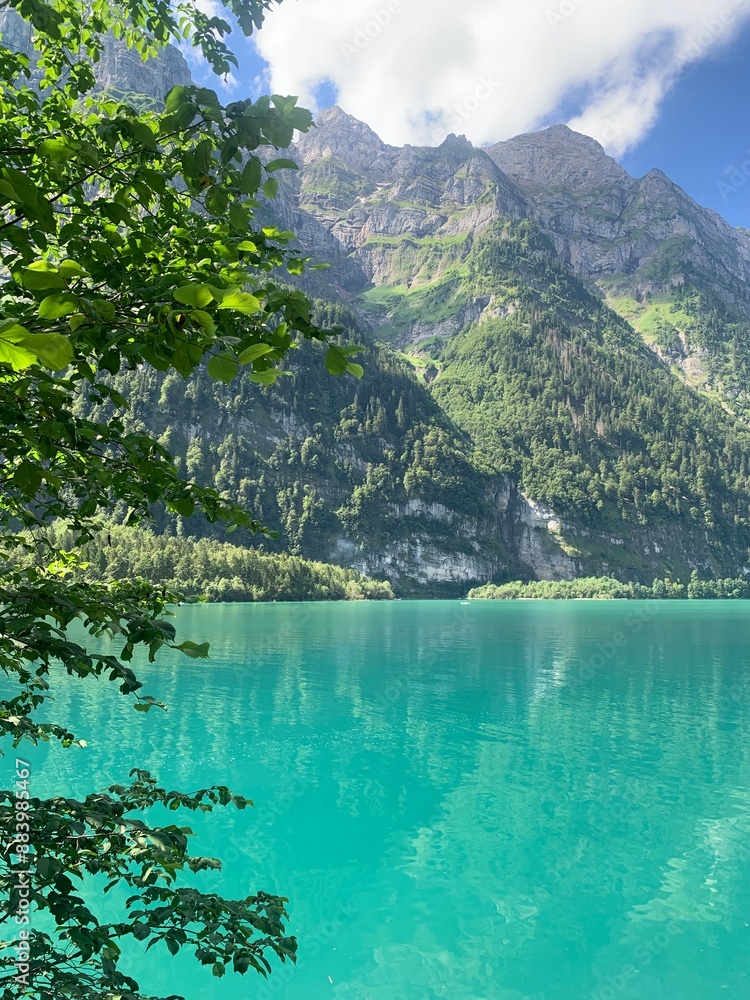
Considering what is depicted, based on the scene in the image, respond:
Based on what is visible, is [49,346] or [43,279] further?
[43,279]

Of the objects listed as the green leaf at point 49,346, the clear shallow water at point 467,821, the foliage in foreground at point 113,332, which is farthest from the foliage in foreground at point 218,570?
the green leaf at point 49,346

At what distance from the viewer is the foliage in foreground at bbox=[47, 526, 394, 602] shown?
119938mm

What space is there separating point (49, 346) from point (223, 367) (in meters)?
0.52

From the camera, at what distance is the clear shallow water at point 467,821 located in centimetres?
1260

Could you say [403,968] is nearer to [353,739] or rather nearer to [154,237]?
[154,237]

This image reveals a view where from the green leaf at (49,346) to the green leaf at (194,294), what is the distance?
354mm

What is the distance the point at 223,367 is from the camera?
1773 mm

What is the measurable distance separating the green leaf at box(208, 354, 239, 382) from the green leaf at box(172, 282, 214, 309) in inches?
6.9

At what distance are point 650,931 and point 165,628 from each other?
15.6 m

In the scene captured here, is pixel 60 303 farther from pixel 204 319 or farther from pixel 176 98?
pixel 176 98

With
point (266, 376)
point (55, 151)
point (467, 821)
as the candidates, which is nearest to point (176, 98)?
point (55, 151)

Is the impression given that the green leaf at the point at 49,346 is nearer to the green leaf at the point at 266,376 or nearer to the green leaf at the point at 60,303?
the green leaf at the point at 60,303

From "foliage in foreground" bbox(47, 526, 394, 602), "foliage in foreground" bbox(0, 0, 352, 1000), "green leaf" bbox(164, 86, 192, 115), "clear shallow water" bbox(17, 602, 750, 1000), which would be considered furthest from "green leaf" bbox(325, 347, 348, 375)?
"foliage in foreground" bbox(47, 526, 394, 602)

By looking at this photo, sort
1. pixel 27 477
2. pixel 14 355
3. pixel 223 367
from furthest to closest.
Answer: pixel 27 477
pixel 223 367
pixel 14 355
